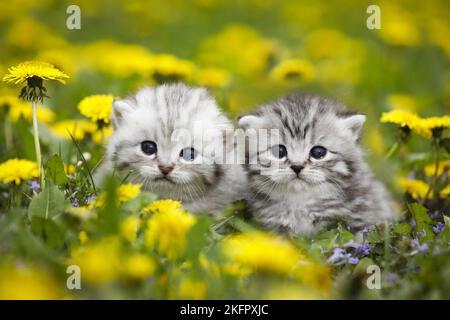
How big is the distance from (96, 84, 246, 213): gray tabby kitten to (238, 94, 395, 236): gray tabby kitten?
0.18m

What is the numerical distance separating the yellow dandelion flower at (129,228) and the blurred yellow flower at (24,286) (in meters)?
0.34

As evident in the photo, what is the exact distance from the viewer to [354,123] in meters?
3.66

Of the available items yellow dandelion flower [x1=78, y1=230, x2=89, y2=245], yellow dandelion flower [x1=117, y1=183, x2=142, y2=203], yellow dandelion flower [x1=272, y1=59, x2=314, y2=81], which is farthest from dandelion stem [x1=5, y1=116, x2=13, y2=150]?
yellow dandelion flower [x1=272, y1=59, x2=314, y2=81]

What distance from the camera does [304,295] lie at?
2.47 m

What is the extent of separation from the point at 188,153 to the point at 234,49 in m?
4.30

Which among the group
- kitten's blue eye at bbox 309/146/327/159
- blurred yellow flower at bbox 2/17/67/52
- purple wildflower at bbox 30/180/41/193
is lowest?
purple wildflower at bbox 30/180/41/193

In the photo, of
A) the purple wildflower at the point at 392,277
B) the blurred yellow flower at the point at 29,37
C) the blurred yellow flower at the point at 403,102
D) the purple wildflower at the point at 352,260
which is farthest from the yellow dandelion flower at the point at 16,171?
the blurred yellow flower at the point at 29,37

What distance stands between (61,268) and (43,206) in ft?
1.51

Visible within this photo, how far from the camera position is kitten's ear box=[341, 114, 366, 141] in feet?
11.9

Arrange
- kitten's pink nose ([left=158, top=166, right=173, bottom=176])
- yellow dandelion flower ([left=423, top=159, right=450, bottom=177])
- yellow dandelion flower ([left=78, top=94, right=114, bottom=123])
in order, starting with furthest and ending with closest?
yellow dandelion flower ([left=423, top=159, right=450, bottom=177]) → yellow dandelion flower ([left=78, top=94, right=114, bottom=123]) → kitten's pink nose ([left=158, top=166, right=173, bottom=176])

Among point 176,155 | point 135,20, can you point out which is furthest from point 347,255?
point 135,20

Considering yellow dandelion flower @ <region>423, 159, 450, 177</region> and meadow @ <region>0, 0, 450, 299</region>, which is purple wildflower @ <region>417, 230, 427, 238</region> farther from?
yellow dandelion flower @ <region>423, 159, 450, 177</region>

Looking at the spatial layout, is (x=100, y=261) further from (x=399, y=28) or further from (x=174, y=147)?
(x=399, y=28)
